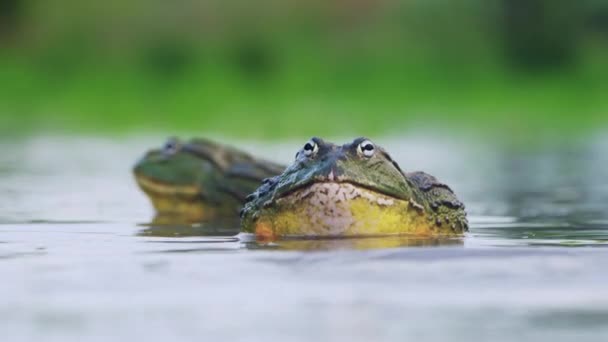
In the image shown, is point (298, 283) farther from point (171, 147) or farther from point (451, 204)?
point (171, 147)

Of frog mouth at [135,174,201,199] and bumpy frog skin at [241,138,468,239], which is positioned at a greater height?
Result: frog mouth at [135,174,201,199]

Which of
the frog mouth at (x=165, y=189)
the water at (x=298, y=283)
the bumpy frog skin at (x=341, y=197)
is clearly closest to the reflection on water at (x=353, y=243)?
the water at (x=298, y=283)

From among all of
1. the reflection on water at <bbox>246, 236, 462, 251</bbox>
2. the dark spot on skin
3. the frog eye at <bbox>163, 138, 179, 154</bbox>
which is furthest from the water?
the frog eye at <bbox>163, 138, 179, 154</bbox>

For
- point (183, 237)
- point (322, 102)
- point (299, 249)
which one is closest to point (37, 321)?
point (299, 249)

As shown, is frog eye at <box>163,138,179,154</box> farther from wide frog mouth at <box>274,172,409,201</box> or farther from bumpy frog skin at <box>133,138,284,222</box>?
wide frog mouth at <box>274,172,409,201</box>

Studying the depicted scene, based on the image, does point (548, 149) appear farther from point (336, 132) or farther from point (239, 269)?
point (239, 269)

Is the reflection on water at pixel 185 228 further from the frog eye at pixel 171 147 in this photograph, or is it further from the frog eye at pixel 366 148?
the frog eye at pixel 366 148
